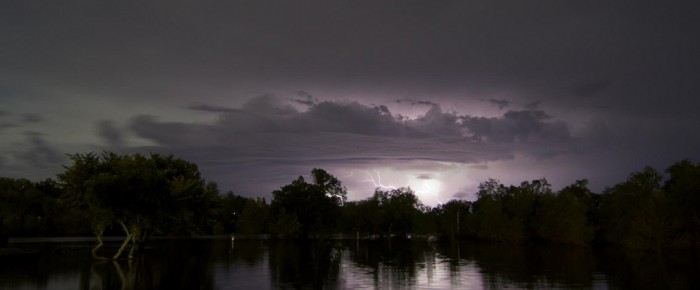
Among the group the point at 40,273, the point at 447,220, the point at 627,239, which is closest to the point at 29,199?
the point at 40,273

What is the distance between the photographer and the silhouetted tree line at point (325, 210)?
39344mm

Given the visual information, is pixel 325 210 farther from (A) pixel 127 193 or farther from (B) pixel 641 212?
(A) pixel 127 193

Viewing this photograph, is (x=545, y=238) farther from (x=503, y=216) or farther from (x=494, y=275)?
(x=494, y=275)

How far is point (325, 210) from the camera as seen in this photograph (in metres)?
112

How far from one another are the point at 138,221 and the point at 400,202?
96.3 metres

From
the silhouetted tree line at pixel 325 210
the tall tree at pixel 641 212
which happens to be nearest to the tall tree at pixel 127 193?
the silhouetted tree line at pixel 325 210

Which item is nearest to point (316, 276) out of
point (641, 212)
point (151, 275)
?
point (151, 275)

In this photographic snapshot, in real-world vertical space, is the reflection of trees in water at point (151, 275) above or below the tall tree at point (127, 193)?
below

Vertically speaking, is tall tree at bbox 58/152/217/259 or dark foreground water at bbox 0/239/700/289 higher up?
tall tree at bbox 58/152/217/259

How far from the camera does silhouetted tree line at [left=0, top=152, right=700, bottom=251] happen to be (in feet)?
129

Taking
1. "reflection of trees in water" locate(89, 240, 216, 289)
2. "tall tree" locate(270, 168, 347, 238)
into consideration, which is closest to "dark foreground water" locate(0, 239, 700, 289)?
"reflection of trees in water" locate(89, 240, 216, 289)

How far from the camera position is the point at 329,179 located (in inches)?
4707

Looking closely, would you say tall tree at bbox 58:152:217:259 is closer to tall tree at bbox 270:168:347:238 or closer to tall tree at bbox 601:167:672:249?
tall tree at bbox 601:167:672:249

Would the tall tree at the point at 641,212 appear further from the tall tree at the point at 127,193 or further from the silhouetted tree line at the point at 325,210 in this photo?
the tall tree at the point at 127,193
